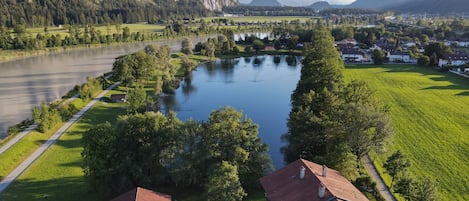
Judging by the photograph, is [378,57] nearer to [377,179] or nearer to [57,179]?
[377,179]

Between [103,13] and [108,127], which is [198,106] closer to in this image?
[108,127]

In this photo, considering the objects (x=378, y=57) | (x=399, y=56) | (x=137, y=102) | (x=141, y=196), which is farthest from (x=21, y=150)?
(x=399, y=56)

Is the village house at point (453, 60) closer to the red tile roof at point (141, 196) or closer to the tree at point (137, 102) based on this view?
the tree at point (137, 102)

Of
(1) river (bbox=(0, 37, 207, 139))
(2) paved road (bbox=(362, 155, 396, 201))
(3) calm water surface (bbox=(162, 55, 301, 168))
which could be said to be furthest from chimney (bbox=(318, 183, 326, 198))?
(1) river (bbox=(0, 37, 207, 139))

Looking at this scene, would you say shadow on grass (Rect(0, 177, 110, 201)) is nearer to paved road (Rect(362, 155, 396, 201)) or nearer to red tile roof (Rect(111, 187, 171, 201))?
red tile roof (Rect(111, 187, 171, 201))

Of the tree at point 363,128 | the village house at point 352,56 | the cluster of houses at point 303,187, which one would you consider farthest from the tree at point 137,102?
the village house at point 352,56

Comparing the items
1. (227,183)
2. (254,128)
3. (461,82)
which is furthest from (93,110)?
(461,82)
